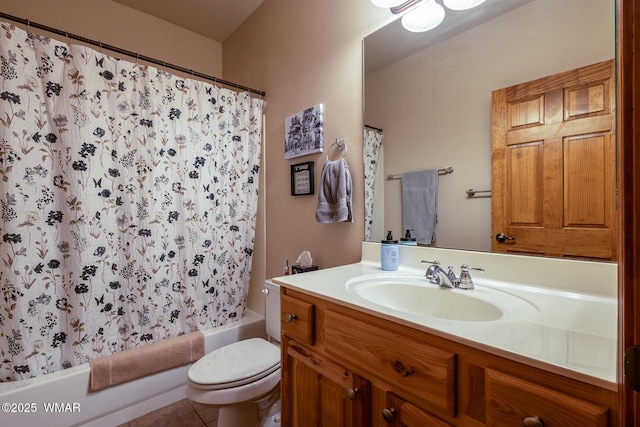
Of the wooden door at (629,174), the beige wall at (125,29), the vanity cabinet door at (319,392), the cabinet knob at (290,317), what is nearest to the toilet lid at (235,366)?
the vanity cabinet door at (319,392)

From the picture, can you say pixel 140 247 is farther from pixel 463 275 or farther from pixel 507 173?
pixel 507 173

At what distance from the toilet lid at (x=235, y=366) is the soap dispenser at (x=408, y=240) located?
0.79 meters

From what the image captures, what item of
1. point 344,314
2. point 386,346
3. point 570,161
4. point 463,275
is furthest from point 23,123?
point 570,161

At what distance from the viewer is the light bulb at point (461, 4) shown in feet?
3.50

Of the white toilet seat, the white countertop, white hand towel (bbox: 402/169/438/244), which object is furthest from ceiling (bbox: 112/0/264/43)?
the white toilet seat

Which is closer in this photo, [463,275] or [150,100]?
[463,275]

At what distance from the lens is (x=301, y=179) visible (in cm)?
173

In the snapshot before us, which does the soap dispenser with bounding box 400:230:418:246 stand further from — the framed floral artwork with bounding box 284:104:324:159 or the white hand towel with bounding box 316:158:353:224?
the framed floral artwork with bounding box 284:104:324:159

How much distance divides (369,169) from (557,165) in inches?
27.9

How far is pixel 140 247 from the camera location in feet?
5.36

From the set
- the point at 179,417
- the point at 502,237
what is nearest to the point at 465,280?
the point at 502,237

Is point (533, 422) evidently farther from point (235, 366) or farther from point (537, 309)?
point (235, 366)

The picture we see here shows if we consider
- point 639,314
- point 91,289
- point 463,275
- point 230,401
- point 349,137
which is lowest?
point 230,401

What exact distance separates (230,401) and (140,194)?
3.85ft
